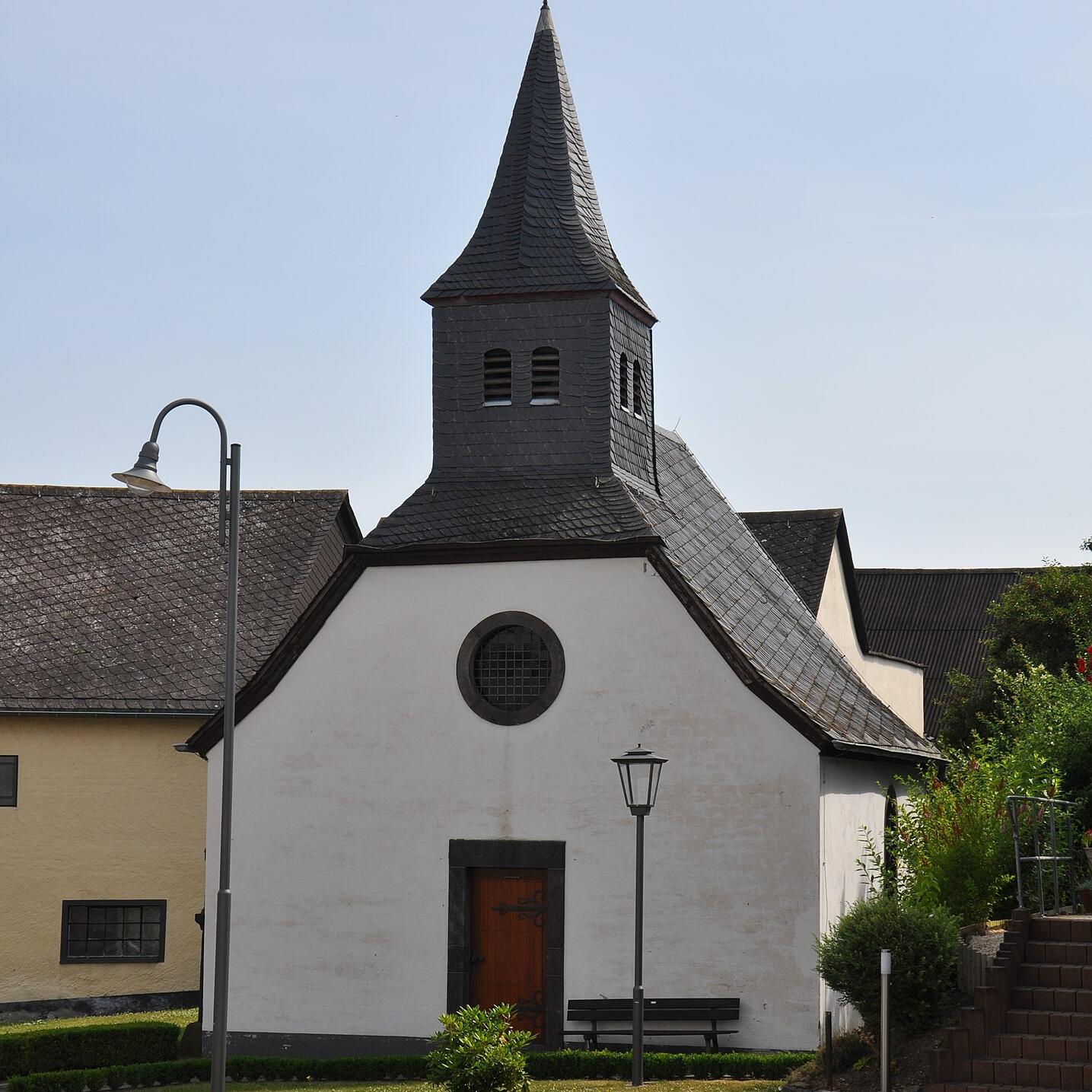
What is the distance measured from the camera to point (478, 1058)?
14742 millimetres

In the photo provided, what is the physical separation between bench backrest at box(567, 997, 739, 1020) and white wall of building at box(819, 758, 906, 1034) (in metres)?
1.09

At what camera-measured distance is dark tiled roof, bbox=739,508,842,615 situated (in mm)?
27750

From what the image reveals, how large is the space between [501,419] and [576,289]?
1911 millimetres

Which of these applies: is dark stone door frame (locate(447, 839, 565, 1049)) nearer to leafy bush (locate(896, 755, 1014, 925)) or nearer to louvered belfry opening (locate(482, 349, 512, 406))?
leafy bush (locate(896, 755, 1014, 925))

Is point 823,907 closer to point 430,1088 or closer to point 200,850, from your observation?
point 430,1088

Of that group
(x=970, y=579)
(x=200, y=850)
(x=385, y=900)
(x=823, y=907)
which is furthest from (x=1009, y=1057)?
(x=970, y=579)

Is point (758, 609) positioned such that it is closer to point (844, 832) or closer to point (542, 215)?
point (844, 832)

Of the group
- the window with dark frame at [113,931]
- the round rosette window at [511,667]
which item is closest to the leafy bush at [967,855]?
the round rosette window at [511,667]

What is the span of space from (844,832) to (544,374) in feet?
A: 22.5

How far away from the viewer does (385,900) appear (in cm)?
2019

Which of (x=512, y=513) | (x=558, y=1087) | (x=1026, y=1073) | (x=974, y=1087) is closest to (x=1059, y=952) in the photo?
(x=1026, y=1073)

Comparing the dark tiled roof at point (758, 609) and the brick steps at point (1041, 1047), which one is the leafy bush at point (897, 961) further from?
the dark tiled roof at point (758, 609)

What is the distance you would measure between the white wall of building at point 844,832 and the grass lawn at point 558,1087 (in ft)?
8.02

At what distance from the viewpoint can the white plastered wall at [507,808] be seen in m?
19.1
